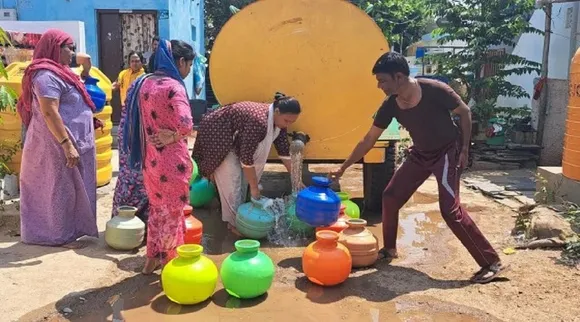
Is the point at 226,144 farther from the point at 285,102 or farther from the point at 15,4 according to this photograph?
the point at 15,4

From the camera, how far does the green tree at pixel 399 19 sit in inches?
808

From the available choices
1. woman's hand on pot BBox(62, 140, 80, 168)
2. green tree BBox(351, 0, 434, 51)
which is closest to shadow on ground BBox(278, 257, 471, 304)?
woman's hand on pot BBox(62, 140, 80, 168)

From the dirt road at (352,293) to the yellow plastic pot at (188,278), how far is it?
10 centimetres

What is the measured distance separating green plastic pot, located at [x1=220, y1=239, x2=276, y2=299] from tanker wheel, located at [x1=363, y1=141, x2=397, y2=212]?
93.4 inches

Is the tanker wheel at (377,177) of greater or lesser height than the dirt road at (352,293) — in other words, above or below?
above

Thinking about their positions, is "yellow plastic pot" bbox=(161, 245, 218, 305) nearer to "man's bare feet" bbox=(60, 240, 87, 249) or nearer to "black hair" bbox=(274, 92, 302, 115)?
"man's bare feet" bbox=(60, 240, 87, 249)

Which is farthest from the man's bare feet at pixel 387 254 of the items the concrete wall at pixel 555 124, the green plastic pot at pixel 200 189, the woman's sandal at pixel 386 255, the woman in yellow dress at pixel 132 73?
the concrete wall at pixel 555 124

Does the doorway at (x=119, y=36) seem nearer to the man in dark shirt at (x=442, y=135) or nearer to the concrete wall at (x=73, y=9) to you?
the concrete wall at (x=73, y=9)

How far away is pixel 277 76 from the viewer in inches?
209

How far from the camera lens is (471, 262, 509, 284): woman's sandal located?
3.95 m

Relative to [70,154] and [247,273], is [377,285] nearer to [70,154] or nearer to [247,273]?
[247,273]

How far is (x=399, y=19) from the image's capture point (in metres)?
21.9

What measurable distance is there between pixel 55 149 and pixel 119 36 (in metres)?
7.93

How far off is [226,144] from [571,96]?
354 centimetres
